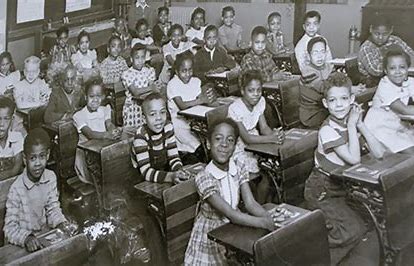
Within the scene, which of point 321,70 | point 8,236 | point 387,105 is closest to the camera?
point 8,236

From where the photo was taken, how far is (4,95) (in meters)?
1.40

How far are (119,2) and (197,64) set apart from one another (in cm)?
63

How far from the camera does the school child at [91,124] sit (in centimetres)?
152

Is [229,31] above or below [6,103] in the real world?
above

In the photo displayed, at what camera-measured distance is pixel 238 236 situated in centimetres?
100

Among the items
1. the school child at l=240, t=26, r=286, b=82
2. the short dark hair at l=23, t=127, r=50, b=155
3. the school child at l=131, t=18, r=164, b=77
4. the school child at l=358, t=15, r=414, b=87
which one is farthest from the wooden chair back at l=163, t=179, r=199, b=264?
the school child at l=131, t=18, r=164, b=77

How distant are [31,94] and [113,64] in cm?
85

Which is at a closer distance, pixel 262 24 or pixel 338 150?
pixel 338 150

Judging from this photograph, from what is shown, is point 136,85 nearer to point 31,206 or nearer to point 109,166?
point 109,166

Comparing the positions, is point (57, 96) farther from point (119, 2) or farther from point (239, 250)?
point (239, 250)

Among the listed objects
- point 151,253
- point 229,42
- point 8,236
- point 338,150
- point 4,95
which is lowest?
point 151,253

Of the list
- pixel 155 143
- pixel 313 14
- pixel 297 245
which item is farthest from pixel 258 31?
pixel 297 245

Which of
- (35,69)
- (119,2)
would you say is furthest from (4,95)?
(119,2)

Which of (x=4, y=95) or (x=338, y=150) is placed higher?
(x=4, y=95)
